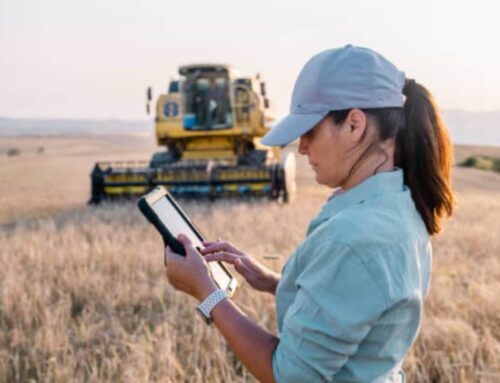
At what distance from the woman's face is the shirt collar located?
53mm

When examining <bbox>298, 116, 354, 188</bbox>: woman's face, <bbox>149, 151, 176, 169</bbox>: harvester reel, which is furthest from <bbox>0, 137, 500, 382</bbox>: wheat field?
<bbox>149, 151, 176, 169</bbox>: harvester reel

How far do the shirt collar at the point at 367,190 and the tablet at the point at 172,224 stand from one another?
1.59 feet

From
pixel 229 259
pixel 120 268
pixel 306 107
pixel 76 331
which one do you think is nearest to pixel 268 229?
pixel 120 268

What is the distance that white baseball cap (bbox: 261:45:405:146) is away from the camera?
175 cm

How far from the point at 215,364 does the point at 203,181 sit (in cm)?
1060

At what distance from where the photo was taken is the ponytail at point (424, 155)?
187cm

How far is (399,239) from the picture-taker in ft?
5.44

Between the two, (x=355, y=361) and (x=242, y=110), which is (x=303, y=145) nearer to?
(x=355, y=361)

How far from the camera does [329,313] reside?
1.58 meters

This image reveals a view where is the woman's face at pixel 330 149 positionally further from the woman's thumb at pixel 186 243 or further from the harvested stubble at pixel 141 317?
the harvested stubble at pixel 141 317

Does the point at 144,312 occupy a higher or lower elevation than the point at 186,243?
lower

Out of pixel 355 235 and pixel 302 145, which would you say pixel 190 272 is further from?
pixel 355 235

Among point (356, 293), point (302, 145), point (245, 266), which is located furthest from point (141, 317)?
point (356, 293)

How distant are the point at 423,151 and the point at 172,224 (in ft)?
2.84
